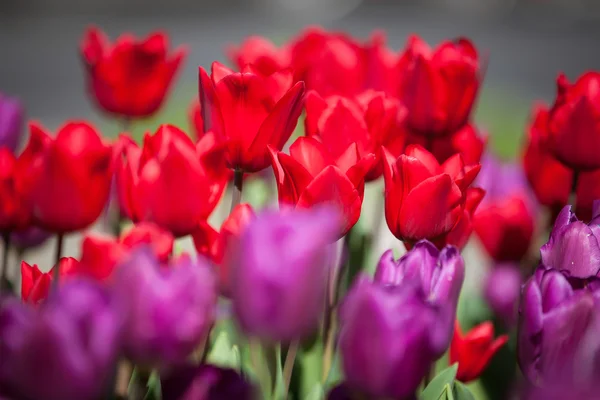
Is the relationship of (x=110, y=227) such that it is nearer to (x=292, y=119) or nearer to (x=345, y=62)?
(x=345, y=62)

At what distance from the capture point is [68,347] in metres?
0.44

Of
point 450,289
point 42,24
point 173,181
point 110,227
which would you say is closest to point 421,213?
point 450,289

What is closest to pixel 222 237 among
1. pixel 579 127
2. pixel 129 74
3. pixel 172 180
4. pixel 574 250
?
pixel 172 180

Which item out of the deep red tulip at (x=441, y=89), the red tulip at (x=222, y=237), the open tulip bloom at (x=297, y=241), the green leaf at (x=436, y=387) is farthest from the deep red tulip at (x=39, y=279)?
the deep red tulip at (x=441, y=89)

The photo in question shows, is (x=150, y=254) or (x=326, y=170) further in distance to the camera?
(x=326, y=170)

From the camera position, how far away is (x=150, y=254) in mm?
503

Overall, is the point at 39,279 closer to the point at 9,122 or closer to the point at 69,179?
the point at 69,179

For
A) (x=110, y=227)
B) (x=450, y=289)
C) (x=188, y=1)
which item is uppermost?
(x=450, y=289)

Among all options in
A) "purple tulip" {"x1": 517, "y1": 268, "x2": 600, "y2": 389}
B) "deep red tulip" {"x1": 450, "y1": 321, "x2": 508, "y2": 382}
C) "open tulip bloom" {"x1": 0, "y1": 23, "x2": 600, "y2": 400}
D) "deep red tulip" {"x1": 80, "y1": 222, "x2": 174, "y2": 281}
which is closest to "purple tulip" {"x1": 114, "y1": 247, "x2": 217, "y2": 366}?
"open tulip bloom" {"x1": 0, "y1": 23, "x2": 600, "y2": 400}

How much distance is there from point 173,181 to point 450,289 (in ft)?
0.84

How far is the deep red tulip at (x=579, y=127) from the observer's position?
2.79ft

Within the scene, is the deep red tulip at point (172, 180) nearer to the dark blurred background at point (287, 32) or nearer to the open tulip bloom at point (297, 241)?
the open tulip bloom at point (297, 241)

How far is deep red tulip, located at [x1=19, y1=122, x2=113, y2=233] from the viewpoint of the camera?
2.21ft

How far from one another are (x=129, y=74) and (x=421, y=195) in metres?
0.59
